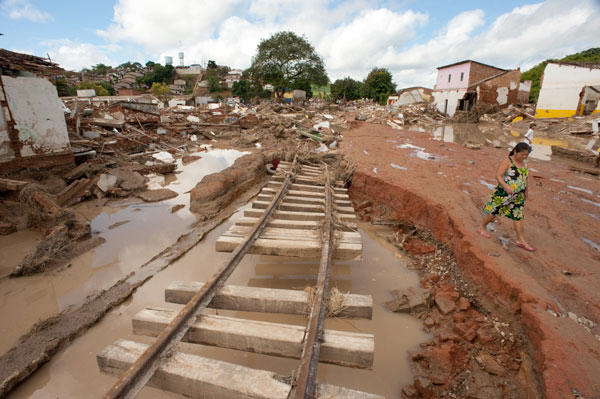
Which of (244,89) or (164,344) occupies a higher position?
(244,89)

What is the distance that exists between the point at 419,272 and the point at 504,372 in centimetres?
173

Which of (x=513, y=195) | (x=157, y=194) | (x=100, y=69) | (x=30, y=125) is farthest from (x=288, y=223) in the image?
(x=100, y=69)

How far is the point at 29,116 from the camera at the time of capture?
22.0ft

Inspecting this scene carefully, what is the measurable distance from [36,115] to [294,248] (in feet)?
24.8

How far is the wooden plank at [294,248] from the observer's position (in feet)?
10.8

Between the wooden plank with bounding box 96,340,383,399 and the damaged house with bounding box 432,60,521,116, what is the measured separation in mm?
31757

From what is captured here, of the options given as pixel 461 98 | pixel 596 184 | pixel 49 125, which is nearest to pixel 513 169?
pixel 596 184

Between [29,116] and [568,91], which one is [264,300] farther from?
[568,91]

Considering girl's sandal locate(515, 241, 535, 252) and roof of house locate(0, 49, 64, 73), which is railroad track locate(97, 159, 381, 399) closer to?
girl's sandal locate(515, 241, 535, 252)

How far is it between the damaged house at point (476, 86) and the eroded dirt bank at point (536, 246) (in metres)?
24.2

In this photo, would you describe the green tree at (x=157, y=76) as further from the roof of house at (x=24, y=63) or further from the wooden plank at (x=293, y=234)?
the wooden plank at (x=293, y=234)

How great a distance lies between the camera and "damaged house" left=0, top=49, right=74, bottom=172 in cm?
626

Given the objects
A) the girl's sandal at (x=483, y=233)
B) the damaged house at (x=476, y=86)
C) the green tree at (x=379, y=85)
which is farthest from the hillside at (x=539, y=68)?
the girl's sandal at (x=483, y=233)

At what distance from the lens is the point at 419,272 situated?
413 centimetres
